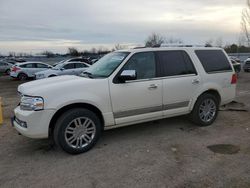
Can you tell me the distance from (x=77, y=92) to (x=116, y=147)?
131 cm

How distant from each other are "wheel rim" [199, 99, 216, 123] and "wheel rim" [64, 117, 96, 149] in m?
2.71

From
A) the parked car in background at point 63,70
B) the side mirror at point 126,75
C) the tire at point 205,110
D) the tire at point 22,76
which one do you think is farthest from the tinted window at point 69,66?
the side mirror at point 126,75

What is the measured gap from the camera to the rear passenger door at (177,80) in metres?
5.29

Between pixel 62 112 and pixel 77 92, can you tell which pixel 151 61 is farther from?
pixel 62 112

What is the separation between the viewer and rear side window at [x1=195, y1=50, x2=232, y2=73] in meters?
5.87

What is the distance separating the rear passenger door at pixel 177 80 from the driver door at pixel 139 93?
7.0 inches

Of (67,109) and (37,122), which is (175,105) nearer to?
A: (67,109)

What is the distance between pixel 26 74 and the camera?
20234mm

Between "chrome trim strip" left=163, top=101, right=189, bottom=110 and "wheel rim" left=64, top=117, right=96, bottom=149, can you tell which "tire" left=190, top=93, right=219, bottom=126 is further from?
"wheel rim" left=64, top=117, right=96, bottom=149

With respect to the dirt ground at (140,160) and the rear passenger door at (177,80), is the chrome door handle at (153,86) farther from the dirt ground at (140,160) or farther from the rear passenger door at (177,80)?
the dirt ground at (140,160)

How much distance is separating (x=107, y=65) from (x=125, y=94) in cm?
84

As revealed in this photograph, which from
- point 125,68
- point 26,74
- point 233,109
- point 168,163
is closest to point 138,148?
point 168,163

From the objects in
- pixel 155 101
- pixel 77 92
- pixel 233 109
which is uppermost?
pixel 77 92

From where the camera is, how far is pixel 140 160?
421 centimetres
